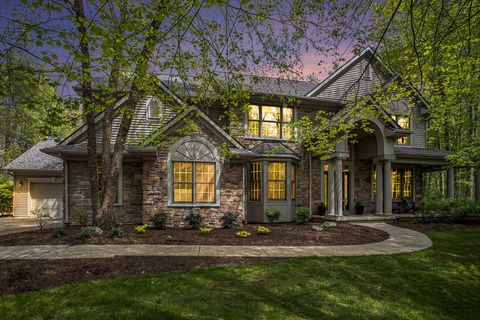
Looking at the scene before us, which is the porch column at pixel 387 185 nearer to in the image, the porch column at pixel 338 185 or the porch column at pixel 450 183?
the porch column at pixel 338 185

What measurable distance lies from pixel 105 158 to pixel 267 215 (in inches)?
260

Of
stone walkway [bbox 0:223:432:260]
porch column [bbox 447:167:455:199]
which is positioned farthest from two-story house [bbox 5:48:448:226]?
stone walkway [bbox 0:223:432:260]

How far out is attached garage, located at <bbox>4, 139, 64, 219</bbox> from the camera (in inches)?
631

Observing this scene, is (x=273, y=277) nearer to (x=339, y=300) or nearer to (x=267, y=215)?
(x=339, y=300)

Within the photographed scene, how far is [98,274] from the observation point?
5.36 metres

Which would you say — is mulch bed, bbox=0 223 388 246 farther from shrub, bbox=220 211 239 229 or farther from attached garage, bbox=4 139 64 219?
attached garage, bbox=4 139 64 219

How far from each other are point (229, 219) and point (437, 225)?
9016mm

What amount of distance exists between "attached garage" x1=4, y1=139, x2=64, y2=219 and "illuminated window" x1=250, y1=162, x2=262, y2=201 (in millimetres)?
10749

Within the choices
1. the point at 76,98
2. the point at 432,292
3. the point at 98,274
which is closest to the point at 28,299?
the point at 98,274

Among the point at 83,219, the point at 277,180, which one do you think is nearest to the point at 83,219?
the point at 83,219

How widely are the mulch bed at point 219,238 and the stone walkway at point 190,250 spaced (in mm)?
498

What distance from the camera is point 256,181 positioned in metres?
13.3

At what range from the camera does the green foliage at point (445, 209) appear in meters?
13.1

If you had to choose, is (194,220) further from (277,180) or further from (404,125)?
(404,125)
